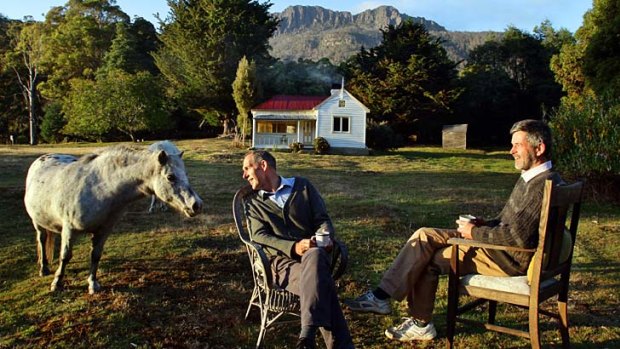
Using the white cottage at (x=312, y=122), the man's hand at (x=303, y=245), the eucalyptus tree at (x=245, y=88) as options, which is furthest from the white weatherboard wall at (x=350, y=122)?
the man's hand at (x=303, y=245)

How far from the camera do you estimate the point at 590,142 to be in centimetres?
1116

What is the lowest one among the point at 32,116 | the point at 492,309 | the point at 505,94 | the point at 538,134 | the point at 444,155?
the point at 492,309

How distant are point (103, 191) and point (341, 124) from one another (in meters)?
23.9

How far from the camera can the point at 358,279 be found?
5566 millimetres

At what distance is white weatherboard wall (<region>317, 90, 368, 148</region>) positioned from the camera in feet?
90.9

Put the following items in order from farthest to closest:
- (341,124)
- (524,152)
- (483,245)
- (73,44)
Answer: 1. (73,44)
2. (341,124)
3. (524,152)
4. (483,245)

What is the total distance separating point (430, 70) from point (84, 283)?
30.9 metres

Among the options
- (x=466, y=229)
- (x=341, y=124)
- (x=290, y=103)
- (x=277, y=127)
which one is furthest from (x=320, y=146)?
(x=466, y=229)

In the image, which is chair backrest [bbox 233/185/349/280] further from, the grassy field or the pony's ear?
the pony's ear

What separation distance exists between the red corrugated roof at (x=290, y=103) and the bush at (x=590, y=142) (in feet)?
62.3

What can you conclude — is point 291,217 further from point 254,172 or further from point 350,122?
point 350,122

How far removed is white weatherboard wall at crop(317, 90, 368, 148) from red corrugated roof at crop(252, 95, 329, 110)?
180 centimetres

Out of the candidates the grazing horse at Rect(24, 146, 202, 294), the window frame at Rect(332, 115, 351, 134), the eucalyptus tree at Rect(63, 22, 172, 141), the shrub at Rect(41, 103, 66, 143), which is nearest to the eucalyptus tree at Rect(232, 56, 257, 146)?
the window frame at Rect(332, 115, 351, 134)

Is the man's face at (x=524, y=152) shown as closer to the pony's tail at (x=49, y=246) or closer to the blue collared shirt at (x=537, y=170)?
the blue collared shirt at (x=537, y=170)
